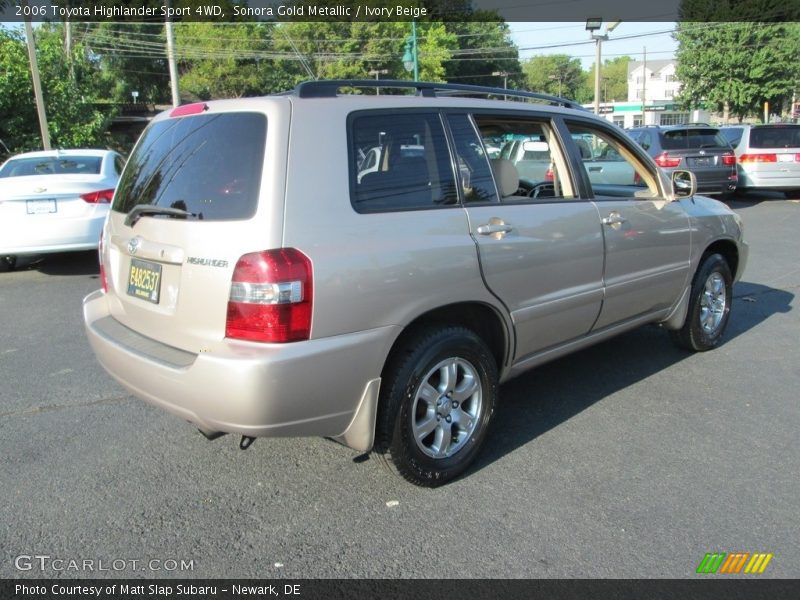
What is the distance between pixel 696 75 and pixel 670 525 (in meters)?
39.9

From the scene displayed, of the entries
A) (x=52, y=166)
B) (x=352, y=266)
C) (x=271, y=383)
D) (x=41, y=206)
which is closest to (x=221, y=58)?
(x=52, y=166)

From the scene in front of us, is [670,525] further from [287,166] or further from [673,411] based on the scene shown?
[287,166]

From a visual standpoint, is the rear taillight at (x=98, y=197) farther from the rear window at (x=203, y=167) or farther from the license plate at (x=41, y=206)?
the rear window at (x=203, y=167)

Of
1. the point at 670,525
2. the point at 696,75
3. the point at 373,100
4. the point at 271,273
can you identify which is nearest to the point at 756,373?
the point at 670,525

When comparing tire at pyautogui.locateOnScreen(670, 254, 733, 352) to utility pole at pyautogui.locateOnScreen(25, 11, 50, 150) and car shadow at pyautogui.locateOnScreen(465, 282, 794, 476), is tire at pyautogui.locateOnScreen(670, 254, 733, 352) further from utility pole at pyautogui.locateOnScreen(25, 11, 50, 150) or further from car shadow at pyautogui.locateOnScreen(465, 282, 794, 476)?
utility pole at pyautogui.locateOnScreen(25, 11, 50, 150)

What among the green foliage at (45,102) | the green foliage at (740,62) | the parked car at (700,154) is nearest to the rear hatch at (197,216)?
the parked car at (700,154)

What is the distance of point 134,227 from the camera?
10.3 feet

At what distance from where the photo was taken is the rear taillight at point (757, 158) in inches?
556

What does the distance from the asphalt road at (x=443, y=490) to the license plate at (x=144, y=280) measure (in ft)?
3.10

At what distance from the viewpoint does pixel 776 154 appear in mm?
14070

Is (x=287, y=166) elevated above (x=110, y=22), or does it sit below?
below

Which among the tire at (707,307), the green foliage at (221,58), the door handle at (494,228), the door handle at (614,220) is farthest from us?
the green foliage at (221,58)

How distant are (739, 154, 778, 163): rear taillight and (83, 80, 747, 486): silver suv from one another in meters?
12.3

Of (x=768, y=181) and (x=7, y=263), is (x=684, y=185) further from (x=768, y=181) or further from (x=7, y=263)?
(x=768, y=181)
